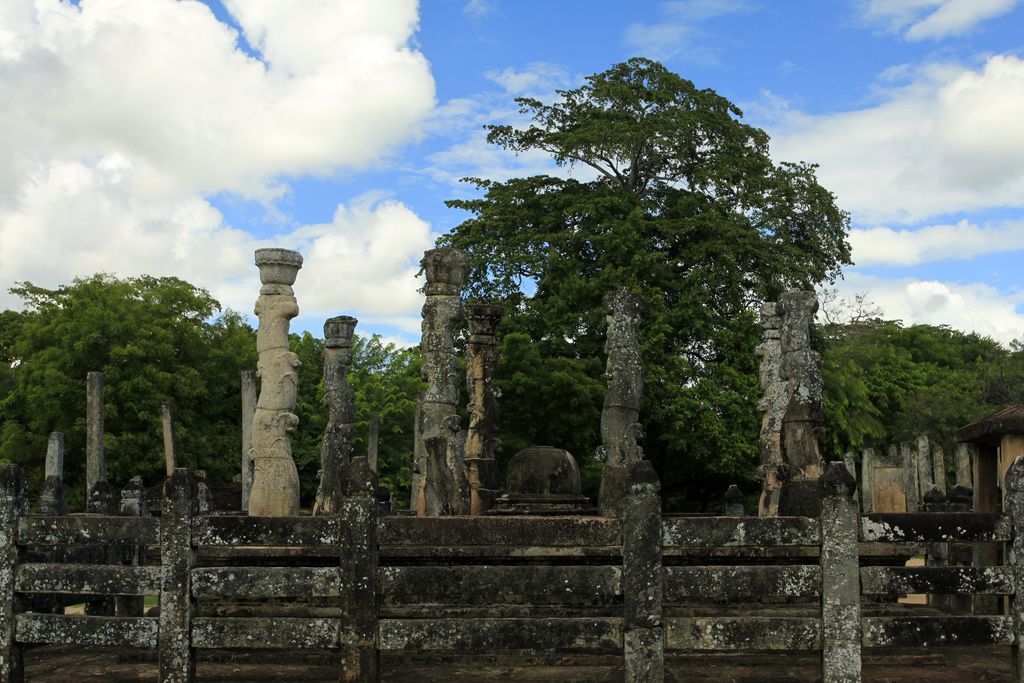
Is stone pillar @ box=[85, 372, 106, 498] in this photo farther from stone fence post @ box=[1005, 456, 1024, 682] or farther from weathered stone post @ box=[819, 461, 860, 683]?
stone fence post @ box=[1005, 456, 1024, 682]

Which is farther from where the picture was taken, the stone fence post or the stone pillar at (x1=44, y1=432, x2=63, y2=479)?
the stone pillar at (x1=44, y1=432, x2=63, y2=479)

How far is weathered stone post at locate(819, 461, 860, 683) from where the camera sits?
802 centimetres

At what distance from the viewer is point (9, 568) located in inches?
338

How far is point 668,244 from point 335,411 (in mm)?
18024

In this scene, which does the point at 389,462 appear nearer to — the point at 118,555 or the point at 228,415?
the point at 228,415

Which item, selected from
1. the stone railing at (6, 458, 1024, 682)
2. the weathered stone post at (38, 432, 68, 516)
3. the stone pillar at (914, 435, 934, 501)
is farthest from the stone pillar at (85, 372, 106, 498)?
the stone pillar at (914, 435, 934, 501)

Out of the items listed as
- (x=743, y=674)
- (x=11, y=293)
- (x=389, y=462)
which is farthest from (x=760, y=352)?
(x=11, y=293)

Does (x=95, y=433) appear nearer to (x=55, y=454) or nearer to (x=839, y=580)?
(x=55, y=454)

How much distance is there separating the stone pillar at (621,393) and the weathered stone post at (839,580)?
21.7ft

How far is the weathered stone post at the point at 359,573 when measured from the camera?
26.1ft

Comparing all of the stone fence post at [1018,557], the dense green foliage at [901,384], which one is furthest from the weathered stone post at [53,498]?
the dense green foliage at [901,384]

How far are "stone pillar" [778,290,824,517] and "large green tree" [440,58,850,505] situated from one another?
530 inches

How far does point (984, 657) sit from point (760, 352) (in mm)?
12559

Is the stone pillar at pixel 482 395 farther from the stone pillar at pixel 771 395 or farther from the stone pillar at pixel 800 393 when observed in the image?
the stone pillar at pixel 771 395
